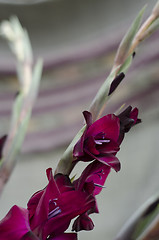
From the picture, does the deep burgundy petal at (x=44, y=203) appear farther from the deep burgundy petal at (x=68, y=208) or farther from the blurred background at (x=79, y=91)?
the blurred background at (x=79, y=91)

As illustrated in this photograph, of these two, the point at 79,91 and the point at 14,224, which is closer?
the point at 14,224

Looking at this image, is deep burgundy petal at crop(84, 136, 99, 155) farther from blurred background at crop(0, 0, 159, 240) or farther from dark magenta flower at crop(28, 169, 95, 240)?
blurred background at crop(0, 0, 159, 240)

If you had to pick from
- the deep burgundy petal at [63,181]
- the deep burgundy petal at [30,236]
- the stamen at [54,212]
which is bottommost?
the deep burgundy petal at [30,236]

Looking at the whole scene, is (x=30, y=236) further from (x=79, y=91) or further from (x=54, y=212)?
(x=79, y=91)

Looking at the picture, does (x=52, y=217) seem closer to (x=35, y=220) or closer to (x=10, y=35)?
→ (x=35, y=220)

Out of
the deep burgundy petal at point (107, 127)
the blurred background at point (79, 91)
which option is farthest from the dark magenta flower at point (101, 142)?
the blurred background at point (79, 91)

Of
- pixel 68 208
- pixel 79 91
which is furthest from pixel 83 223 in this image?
pixel 79 91
